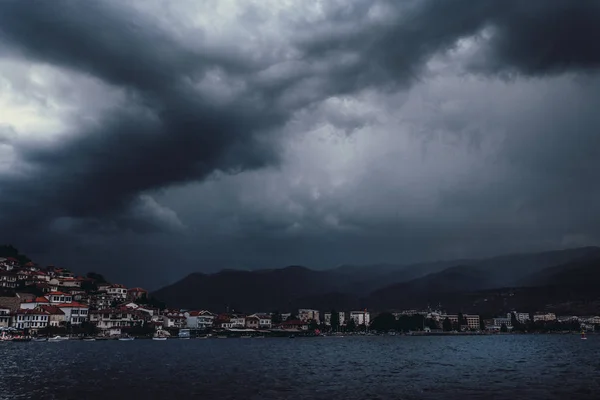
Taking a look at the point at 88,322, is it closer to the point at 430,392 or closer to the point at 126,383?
the point at 126,383

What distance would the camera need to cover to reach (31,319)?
549 ft

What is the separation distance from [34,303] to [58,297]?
15.8m

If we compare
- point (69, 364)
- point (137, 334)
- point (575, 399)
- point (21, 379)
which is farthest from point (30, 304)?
point (575, 399)

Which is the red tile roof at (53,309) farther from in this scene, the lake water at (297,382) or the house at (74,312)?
the lake water at (297,382)

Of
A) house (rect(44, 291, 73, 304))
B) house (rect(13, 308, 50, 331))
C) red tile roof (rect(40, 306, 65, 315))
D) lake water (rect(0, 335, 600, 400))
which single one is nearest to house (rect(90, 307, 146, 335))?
house (rect(44, 291, 73, 304))

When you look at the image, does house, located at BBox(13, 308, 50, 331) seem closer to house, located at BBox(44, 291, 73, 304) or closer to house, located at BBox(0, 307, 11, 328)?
house, located at BBox(0, 307, 11, 328)

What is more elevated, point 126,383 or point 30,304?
point 30,304

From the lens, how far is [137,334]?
192000 millimetres

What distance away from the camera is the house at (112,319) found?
18762 centimetres

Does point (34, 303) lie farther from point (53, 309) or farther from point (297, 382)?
point (297, 382)

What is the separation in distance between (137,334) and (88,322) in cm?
1847

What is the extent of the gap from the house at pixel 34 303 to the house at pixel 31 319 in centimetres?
552

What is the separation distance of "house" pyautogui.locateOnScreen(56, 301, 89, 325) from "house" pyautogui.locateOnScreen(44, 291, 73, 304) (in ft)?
32.0

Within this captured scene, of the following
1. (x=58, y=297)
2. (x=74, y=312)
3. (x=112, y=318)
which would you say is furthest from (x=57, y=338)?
(x=58, y=297)
